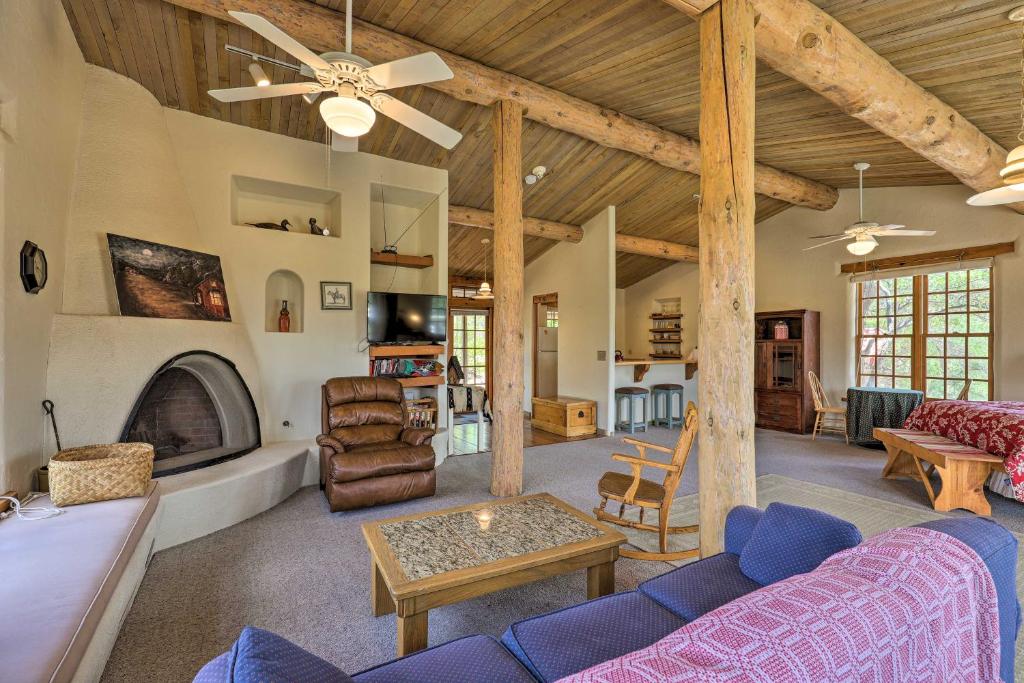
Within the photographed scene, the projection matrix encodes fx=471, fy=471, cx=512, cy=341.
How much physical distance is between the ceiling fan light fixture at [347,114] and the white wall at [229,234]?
212cm

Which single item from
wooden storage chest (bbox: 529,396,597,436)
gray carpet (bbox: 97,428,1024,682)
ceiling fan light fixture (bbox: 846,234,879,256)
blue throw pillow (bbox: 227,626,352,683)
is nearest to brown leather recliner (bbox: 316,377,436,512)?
gray carpet (bbox: 97,428,1024,682)

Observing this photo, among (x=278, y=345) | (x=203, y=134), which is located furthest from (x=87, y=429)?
(x=203, y=134)

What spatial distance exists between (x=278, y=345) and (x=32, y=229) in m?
2.11

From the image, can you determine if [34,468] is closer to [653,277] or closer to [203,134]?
[203,134]

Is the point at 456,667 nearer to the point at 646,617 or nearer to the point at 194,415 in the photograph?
the point at 646,617

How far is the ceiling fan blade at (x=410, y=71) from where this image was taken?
7.51 feet

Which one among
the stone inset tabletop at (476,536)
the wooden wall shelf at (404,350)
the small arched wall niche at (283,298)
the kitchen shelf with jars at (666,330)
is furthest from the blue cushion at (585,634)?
the kitchen shelf with jars at (666,330)

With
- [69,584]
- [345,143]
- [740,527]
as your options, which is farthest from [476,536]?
[345,143]

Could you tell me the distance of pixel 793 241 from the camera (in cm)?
735

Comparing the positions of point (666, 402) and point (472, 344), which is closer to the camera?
point (666, 402)

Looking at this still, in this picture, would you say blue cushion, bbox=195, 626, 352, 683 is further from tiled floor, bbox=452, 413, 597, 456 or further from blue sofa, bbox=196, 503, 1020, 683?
tiled floor, bbox=452, 413, 597, 456

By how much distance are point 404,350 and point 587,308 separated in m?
3.14

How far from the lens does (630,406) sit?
22.1 feet

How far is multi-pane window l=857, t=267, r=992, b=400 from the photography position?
5.63 meters
